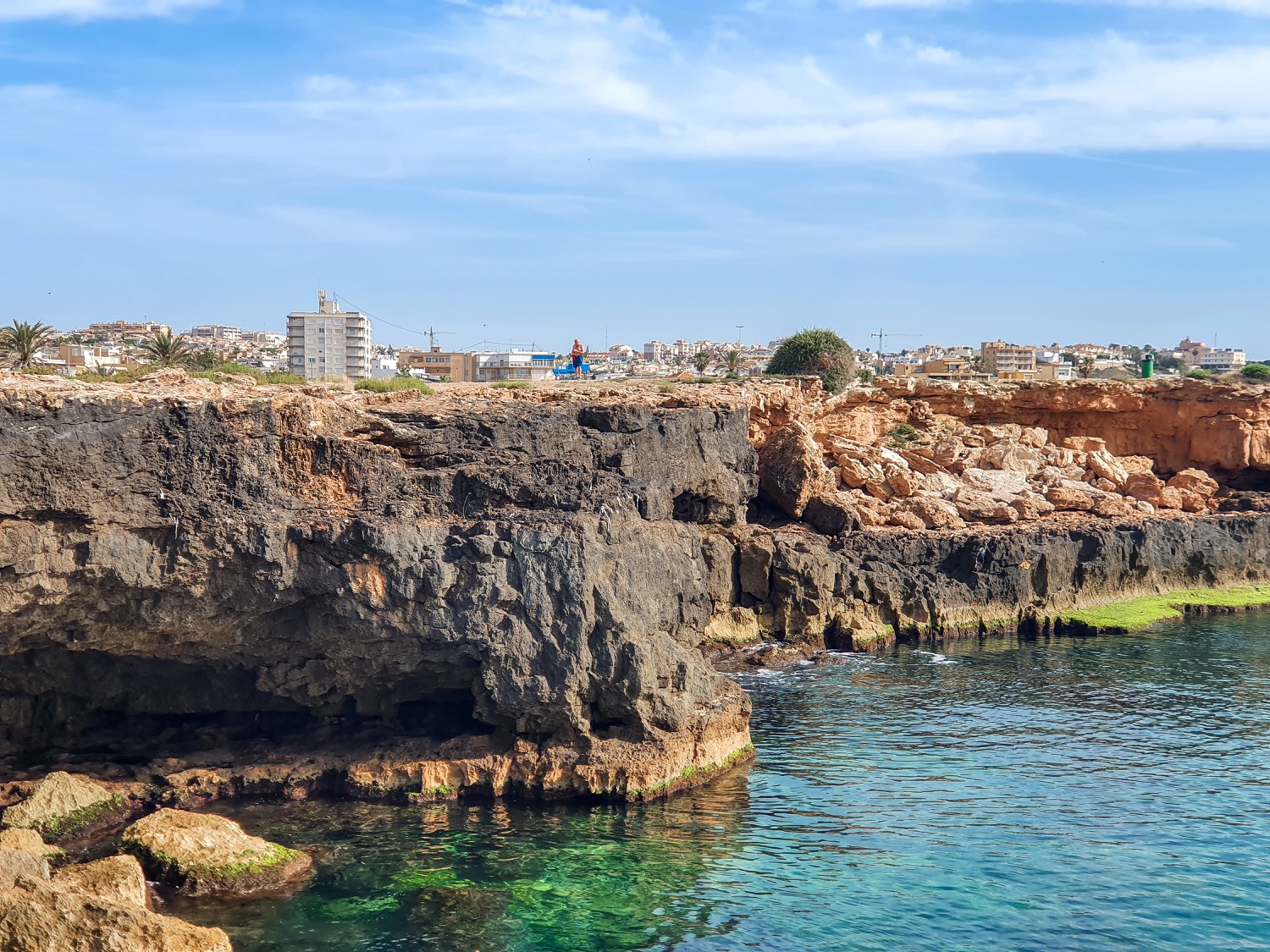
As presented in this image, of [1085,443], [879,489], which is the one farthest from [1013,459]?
[879,489]

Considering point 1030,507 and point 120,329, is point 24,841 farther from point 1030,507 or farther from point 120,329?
point 120,329

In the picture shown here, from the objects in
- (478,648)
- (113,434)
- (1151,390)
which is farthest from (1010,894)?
(1151,390)

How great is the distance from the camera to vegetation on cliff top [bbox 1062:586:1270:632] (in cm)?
4222

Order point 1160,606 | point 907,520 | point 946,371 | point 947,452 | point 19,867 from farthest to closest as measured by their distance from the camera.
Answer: point 946,371 < point 947,452 < point 907,520 < point 1160,606 < point 19,867

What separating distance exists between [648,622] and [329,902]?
887 centimetres

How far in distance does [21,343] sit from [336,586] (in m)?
22.1

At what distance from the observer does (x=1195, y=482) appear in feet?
170

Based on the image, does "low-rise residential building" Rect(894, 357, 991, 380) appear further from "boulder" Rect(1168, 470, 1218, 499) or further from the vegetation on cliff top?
the vegetation on cliff top

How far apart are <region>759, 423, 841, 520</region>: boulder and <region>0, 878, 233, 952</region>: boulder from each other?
29.2 meters

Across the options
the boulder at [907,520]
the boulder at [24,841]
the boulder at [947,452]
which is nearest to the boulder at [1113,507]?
the boulder at [947,452]

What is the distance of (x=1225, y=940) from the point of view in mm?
17891

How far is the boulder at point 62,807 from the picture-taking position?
68.3 ft

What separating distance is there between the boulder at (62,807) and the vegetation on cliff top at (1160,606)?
3263 cm

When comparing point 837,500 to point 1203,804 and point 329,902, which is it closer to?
point 1203,804
